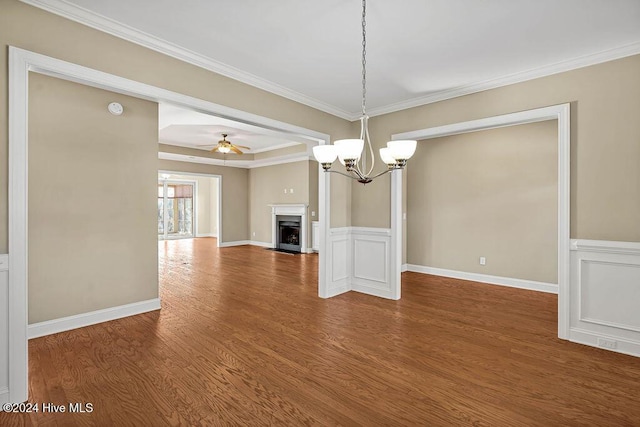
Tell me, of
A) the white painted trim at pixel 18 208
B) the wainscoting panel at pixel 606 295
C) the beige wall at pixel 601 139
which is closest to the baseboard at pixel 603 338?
the wainscoting panel at pixel 606 295

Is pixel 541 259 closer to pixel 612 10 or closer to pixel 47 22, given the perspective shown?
pixel 612 10

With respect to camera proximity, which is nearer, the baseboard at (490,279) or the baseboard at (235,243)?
the baseboard at (490,279)

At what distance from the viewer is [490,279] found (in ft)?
17.4

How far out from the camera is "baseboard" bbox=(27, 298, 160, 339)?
3.13 meters

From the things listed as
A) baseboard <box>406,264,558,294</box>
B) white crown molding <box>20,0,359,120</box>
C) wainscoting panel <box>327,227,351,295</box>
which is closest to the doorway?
wainscoting panel <box>327,227,351,295</box>

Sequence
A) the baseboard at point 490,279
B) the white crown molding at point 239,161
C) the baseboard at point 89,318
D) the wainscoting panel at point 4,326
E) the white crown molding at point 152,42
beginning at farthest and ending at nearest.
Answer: the white crown molding at point 239,161 → the baseboard at point 490,279 → the baseboard at point 89,318 → the white crown molding at point 152,42 → the wainscoting panel at point 4,326

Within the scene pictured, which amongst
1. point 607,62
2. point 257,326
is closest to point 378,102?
point 607,62

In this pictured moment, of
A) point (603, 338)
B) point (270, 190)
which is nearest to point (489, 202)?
point (603, 338)

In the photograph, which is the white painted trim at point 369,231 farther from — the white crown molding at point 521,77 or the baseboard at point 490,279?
the baseboard at point 490,279

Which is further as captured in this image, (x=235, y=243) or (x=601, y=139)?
(x=235, y=243)

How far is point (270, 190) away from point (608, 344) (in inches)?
335

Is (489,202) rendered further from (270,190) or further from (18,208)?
(270,190)

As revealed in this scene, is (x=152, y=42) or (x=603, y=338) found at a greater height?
(x=152, y=42)

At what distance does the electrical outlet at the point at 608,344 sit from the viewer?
287 cm
